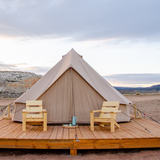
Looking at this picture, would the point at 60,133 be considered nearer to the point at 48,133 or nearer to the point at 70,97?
the point at 48,133

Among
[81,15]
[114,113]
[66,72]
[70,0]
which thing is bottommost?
[114,113]

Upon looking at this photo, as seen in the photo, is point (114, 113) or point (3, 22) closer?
point (114, 113)

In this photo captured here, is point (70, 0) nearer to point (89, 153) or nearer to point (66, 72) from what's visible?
point (66, 72)

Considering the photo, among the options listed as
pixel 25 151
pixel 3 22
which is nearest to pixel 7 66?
pixel 3 22

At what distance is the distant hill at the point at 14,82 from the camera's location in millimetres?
23578

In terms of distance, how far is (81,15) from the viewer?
29.0ft

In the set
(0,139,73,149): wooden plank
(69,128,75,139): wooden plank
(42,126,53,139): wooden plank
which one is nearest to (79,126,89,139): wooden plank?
(69,128,75,139): wooden plank


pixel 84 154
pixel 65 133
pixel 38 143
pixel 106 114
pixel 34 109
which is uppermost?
pixel 34 109

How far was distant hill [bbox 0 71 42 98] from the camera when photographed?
2358 cm

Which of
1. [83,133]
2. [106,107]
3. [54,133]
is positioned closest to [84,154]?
[83,133]

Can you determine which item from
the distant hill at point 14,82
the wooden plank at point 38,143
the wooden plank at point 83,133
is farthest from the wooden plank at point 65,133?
the distant hill at point 14,82

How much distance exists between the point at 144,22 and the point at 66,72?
5.48m

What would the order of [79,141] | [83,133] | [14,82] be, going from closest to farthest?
[79,141]
[83,133]
[14,82]

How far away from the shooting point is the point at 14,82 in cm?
2467
